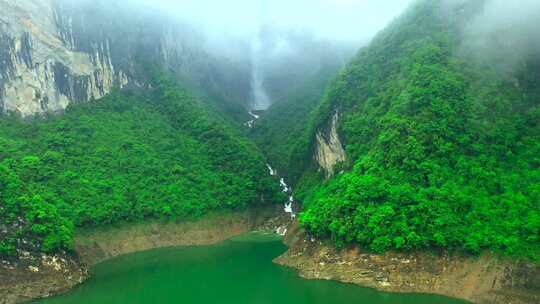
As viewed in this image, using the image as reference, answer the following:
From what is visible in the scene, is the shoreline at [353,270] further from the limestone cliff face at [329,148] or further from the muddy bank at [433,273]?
the limestone cliff face at [329,148]

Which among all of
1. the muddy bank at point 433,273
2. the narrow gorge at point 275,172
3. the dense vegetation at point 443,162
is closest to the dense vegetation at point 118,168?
the narrow gorge at point 275,172

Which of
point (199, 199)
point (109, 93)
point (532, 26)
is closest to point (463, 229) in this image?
point (532, 26)

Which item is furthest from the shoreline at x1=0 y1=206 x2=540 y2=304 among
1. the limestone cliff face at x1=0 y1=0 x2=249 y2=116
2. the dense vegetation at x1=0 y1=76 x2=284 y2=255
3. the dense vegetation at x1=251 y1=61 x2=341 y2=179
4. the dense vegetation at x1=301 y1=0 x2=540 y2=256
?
the limestone cliff face at x1=0 y1=0 x2=249 y2=116

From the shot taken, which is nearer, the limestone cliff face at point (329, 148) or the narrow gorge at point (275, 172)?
the narrow gorge at point (275, 172)

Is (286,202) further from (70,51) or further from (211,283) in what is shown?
(70,51)

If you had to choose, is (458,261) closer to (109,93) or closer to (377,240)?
(377,240)

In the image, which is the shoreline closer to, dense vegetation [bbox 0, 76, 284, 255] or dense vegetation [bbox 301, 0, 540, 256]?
dense vegetation [bbox 301, 0, 540, 256]
